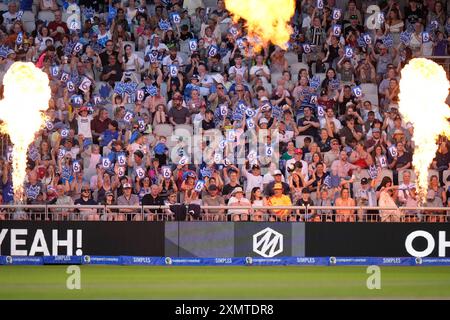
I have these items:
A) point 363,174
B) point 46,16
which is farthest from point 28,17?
point 363,174

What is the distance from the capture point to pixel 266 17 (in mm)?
30766

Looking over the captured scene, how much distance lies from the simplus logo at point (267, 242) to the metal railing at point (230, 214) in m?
0.53

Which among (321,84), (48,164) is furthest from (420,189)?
(48,164)

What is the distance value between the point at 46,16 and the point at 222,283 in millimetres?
11829

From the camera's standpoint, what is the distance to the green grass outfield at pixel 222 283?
69.0 feet

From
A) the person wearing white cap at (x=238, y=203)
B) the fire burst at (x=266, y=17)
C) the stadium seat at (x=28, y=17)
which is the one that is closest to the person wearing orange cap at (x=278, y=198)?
the person wearing white cap at (x=238, y=203)

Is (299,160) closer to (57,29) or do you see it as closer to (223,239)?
(223,239)

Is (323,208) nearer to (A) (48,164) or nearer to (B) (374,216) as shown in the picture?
(B) (374,216)

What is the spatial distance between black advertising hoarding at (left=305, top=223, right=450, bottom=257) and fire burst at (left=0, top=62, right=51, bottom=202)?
746cm

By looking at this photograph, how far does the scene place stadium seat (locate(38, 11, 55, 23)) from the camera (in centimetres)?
3164

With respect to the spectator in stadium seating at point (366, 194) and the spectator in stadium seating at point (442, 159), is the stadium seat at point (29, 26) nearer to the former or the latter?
the spectator in stadium seating at point (366, 194)

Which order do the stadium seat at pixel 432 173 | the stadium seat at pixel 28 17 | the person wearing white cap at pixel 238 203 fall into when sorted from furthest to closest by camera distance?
the stadium seat at pixel 28 17 → the stadium seat at pixel 432 173 → the person wearing white cap at pixel 238 203

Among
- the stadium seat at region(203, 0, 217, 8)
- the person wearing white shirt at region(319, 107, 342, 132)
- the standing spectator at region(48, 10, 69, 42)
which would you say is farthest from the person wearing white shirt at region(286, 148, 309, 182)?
the standing spectator at region(48, 10, 69, 42)
